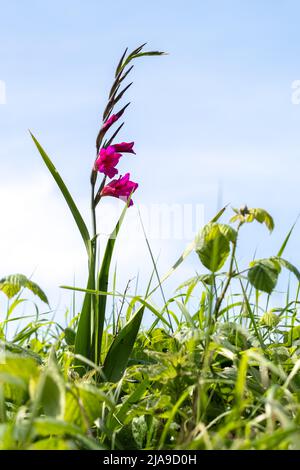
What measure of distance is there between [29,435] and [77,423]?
0.33m

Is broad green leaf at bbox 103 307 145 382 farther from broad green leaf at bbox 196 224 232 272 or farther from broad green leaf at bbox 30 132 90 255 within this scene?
broad green leaf at bbox 196 224 232 272

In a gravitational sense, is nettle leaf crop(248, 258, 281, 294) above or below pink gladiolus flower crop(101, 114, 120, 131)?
below

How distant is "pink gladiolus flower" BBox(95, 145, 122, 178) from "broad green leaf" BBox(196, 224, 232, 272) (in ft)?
3.55

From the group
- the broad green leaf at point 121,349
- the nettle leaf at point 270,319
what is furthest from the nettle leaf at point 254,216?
the broad green leaf at point 121,349

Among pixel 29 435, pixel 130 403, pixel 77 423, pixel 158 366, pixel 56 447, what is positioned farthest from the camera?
pixel 130 403

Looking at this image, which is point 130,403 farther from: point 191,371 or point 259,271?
point 259,271

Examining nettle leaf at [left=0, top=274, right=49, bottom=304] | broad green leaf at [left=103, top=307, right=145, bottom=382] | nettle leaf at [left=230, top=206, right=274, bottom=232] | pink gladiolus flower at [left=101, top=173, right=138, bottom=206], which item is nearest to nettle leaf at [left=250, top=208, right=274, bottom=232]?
nettle leaf at [left=230, top=206, right=274, bottom=232]

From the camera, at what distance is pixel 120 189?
258 cm

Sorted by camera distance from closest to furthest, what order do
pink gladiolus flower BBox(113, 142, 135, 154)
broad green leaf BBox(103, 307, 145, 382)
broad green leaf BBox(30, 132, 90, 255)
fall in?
broad green leaf BBox(103, 307, 145, 382) → broad green leaf BBox(30, 132, 90, 255) → pink gladiolus flower BBox(113, 142, 135, 154)

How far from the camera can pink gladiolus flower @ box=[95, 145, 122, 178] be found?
255cm

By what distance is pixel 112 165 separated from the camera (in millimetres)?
2562

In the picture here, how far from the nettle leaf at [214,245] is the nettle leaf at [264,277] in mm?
87
